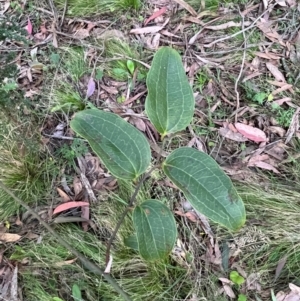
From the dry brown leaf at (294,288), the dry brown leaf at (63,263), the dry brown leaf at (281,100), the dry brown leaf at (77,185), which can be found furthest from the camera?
the dry brown leaf at (281,100)

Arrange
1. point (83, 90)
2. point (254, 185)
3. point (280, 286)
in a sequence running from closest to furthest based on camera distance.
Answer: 1. point (280, 286)
2. point (254, 185)
3. point (83, 90)

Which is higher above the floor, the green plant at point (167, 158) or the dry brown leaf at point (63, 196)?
the green plant at point (167, 158)

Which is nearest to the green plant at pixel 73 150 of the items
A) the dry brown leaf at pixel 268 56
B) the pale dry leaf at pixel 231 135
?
the pale dry leaf at pixel 231 135

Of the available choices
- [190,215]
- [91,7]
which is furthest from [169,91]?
[91,7]

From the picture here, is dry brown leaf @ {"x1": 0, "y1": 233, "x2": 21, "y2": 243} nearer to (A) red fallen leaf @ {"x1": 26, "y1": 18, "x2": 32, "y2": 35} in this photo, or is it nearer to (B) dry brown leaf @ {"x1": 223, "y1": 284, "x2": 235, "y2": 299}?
(B) dry brown leaf @ {"x1": 223, "y1": 284, "x2": 235, "y2": 299}

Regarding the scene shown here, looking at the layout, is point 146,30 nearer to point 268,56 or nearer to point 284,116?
point 268,56

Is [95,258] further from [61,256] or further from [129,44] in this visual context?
[129,44]

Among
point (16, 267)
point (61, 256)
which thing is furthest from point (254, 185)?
point (16, 267)

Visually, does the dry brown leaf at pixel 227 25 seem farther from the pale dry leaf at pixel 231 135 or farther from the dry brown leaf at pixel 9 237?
the dry brown leaf at pixel 9 237
